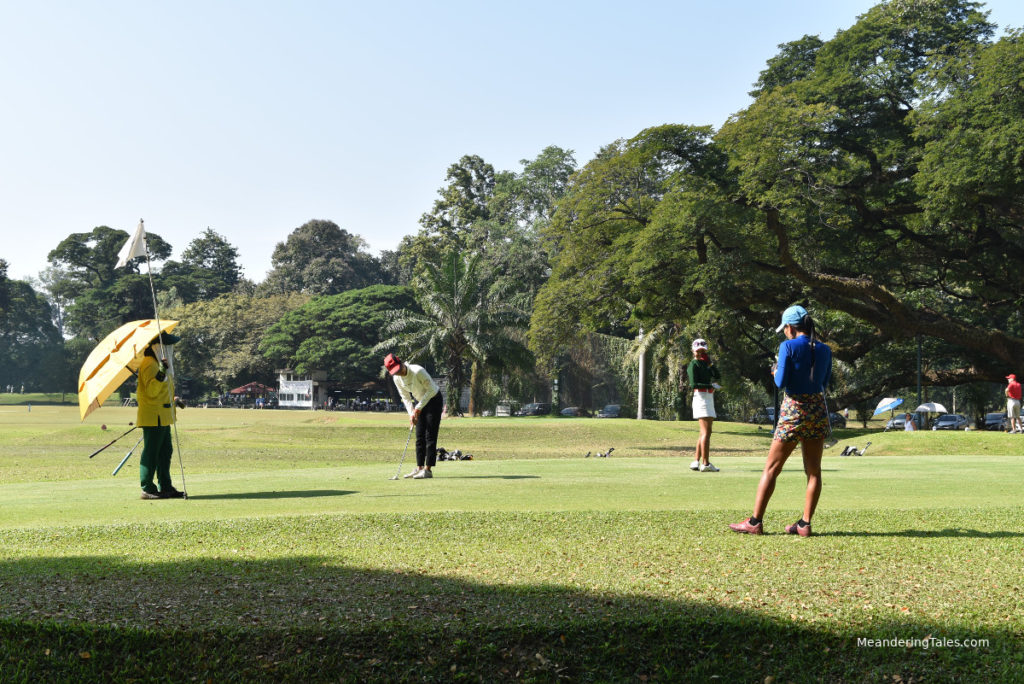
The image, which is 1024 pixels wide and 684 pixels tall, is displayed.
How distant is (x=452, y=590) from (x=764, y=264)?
108 ft

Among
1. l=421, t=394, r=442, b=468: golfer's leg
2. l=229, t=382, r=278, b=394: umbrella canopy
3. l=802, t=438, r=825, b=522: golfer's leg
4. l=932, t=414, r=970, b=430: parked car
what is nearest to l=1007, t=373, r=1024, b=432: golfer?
l=421, t=394, r=442, b=468: golfer's leg

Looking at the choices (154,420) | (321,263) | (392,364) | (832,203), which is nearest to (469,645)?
(154,420)

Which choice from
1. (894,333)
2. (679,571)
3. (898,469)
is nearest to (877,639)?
(679,571)

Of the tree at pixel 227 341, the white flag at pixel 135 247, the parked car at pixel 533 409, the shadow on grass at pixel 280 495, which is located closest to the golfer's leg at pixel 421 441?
the shadow on grass at pixel 280 495

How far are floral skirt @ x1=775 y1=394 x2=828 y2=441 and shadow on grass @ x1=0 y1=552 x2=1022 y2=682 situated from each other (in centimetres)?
264

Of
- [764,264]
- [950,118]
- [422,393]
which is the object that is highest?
[950,118]

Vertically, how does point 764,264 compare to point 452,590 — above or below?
above

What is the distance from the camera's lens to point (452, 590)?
19.0ft

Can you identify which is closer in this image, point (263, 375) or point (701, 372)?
point (701, 372)

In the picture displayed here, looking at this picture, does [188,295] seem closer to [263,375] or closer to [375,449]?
[263,375]

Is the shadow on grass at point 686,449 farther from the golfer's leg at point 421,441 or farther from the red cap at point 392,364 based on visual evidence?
the red cap at point 392,364

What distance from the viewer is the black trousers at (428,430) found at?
1372cm

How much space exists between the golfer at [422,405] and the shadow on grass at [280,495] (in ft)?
6.35

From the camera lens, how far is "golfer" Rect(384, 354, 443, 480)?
13656 mm
